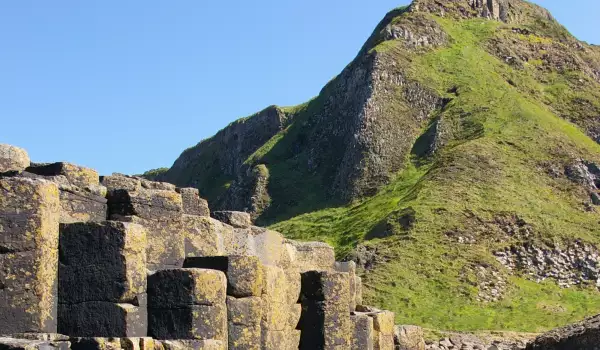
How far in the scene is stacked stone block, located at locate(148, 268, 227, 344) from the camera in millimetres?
15836

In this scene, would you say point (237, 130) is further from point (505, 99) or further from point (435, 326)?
point (435, 326)

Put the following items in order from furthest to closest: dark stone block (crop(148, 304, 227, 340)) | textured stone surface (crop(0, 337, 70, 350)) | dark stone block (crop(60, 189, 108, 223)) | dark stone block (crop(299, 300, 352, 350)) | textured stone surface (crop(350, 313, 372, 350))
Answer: textured stone surface (crop(350, 313, 372, 350)) → dark stone block (crop(299, 300, 352, 350)) → dark stone block (crop(60, 189, 108, 223)) → dark stone block (crop(148, 304, 227, 340)) → textured stone surface (crop(0, 337, 70, 350))

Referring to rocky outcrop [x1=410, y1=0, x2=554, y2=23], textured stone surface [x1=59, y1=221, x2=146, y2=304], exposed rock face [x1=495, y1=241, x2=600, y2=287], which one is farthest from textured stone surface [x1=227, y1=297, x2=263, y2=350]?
rocky outcrop [x1=410, y1=0, x2=554, y2=23]

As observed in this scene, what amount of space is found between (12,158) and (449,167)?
73.4 metres

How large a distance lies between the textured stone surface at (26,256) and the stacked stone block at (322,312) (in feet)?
26.6

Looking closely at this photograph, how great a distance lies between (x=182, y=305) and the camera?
52.3ft

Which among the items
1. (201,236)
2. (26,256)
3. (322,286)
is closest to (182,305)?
(26,256)

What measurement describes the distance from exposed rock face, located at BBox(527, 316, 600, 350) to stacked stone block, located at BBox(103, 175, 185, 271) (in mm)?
10259

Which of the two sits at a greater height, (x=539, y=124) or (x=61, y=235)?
(x=539, y=124)

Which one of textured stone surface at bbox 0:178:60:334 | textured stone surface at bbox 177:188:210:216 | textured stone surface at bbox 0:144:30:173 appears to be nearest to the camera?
textured stone surface at bbox 0:178:60:334

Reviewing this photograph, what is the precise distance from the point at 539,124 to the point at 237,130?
5334 centimetres

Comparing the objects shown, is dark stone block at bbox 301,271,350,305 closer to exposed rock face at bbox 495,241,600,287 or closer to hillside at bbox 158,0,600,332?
hillside at bbox 158,0,600,332

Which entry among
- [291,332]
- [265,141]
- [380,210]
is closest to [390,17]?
[265,141]

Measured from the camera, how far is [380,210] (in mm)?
86375
